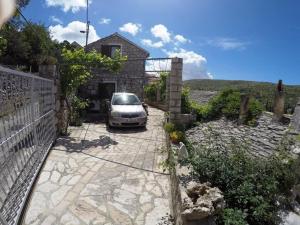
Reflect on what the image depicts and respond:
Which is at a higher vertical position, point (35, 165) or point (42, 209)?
point (35, 165)

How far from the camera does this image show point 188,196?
15.0ft

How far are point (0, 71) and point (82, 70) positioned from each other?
7091mm

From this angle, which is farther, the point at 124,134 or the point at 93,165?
the point at 124,134

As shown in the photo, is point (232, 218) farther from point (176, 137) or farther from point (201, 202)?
point (176, 137)

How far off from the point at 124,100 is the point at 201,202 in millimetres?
9068

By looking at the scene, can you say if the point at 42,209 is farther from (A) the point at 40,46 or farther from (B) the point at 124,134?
(A) the point at 40,46

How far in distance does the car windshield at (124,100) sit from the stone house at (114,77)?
315cm

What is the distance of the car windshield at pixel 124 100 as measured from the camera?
12.6m

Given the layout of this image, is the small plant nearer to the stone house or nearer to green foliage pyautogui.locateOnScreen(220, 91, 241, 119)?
green foliage pyautogui.locateOnScreen(220, 91, 241, 119)

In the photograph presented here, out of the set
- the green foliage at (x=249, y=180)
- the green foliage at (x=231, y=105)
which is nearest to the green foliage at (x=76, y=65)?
the green foliage at (x=231, y=105)

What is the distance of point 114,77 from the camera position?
2091 centimetres

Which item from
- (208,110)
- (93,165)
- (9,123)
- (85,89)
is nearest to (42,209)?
(9,123)

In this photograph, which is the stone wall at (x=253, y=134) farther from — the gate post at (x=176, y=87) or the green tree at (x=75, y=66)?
the green tree at (x=75, y=66)

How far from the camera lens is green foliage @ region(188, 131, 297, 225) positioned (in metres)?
4.98
